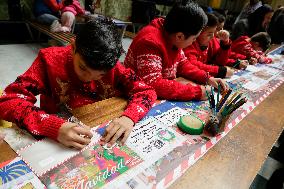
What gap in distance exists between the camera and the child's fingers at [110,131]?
93 cm

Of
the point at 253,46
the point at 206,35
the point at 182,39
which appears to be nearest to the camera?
the point at 182,39

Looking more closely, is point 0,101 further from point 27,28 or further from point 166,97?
point 27,28

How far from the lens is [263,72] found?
90.4 inches

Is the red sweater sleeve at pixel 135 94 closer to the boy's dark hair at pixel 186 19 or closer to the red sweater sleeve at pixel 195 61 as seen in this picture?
the boy's dark hair at pixel 186 19

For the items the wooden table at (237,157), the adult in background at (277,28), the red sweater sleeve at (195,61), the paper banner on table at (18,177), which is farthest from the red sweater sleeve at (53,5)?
the paper banner on table at (18,177)

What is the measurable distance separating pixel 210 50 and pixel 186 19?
3.87 ft

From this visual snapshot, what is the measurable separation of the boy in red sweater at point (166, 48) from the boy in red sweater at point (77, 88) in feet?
0.41

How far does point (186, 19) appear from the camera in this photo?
1.45 m

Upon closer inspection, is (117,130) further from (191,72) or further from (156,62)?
(191,72)

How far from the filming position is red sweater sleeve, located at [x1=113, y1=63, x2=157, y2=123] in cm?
111

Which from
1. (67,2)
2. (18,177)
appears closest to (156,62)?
(18,177)

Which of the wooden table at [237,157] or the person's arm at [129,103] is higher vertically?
the person's arm at [129,103]

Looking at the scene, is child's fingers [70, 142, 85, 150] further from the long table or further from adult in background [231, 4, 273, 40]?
adult in background [231, 4, 273, 40]

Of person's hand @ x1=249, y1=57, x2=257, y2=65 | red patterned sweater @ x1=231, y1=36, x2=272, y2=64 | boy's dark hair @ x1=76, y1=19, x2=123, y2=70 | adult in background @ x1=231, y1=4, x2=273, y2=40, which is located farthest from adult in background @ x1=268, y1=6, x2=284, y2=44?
boy's dark hair @ x1=76, y1=19, x2=123, y2=70
